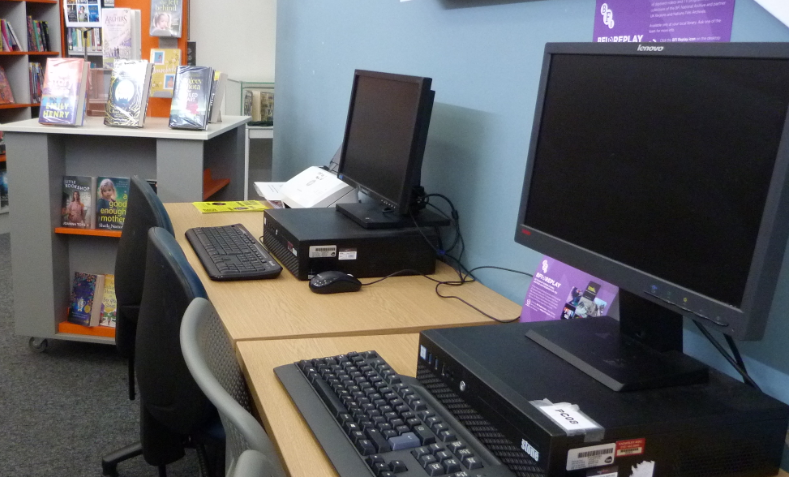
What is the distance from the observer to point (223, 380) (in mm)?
1053

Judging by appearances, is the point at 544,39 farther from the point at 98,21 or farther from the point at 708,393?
the point at 98,21

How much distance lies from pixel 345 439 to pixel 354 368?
0.60ft

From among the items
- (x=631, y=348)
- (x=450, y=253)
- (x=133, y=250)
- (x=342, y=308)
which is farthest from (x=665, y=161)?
(x=133, y=250)

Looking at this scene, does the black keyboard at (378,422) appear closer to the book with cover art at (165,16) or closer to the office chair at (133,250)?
the office chair at (133,250)

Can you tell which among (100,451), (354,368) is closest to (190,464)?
(100,451)

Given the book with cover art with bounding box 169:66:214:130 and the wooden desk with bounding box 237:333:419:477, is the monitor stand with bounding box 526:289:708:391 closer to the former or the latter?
the wooden desk with bounding box 237:333:419:477

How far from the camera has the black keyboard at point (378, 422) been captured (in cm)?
87

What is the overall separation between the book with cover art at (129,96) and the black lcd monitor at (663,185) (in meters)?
1.91

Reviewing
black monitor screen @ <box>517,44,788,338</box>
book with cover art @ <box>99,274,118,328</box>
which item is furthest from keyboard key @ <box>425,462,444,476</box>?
book with cover art @ <box>99,274,118,328</box>

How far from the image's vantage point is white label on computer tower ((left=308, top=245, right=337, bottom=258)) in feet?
5.48

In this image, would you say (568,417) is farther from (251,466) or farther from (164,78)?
(164,78)

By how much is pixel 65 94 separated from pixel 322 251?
1.48 m

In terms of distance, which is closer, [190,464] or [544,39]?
[544,39]

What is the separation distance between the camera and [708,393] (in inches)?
36.0
